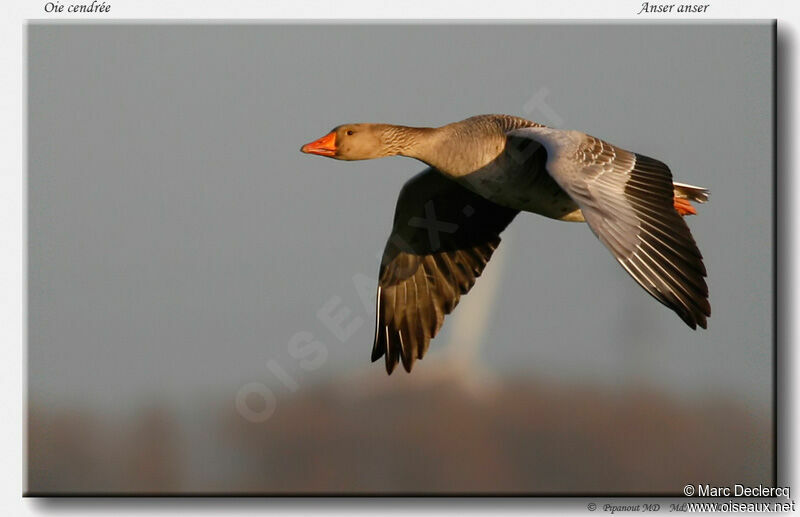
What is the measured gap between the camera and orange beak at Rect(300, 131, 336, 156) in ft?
26.8

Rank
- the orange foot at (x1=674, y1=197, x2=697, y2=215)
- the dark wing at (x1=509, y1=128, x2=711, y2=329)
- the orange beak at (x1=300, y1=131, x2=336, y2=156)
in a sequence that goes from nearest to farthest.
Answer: the dark wing at (x1=509, y1=128, x2=711, y2=329) < the orange beak at (x1=300, y1=131, x2=336, y2=156) < the orange foot at (x1=674, y1=197, x2=697, y2=215)

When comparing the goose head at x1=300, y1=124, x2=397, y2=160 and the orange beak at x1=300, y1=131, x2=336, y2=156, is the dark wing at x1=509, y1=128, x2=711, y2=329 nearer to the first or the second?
the goose head at x1=300, y1=124, x2=397, y2=160

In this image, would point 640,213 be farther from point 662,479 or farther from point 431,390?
point 431,390

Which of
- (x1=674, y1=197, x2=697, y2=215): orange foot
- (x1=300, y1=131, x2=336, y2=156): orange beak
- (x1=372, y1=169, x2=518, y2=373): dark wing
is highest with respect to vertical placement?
(x1=300, y1=131, x2=336, y2=156): orange beak

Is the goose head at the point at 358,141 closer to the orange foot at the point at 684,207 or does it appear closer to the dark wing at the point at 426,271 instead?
the dark wing at the point at 426,271

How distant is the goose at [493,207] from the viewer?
689 centimetres

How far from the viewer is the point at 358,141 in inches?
326

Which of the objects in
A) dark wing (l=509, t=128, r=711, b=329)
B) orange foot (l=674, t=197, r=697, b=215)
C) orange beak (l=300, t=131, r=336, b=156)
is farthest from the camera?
orange foot (l=674, t=197, r=697, b=215)

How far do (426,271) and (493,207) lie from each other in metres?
0.75

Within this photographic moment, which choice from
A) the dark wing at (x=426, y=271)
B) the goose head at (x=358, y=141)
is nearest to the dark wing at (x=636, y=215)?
the goose head at (x=358, y=141)

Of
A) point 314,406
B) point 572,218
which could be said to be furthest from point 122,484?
point 572,218

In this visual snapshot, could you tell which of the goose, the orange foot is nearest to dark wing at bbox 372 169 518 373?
the goose

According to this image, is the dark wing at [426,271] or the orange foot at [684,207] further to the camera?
the dark wing at [426,271]

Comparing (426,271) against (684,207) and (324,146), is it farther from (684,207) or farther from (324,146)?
(684,207)
